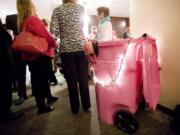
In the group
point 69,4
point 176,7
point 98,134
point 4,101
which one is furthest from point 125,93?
point 4,101

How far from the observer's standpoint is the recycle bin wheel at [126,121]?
138 cm

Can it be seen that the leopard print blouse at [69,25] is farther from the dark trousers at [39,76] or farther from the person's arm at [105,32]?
the person's arm at [105,32]

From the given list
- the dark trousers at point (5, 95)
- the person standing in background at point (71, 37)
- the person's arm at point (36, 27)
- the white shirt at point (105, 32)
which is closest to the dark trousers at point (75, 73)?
the person standing in background at point (71, 37)

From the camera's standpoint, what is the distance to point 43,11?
7348 millimetres

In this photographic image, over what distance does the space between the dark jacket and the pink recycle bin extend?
0.94 metres

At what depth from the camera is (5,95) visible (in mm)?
1882

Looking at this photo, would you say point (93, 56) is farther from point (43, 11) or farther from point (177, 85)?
point (43, 11)

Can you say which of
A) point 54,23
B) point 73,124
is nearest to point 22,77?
point 54,23

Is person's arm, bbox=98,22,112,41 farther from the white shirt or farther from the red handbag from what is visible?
the red handbag

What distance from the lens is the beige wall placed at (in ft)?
5.24

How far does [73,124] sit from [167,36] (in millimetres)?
1261

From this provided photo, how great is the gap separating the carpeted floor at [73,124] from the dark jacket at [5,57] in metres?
0.53

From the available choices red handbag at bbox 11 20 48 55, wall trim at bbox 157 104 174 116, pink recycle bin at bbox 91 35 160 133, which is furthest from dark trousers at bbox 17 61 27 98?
wall trim at bbox 157 104 174 116

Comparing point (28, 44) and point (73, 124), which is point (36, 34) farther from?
point (73, 124)
